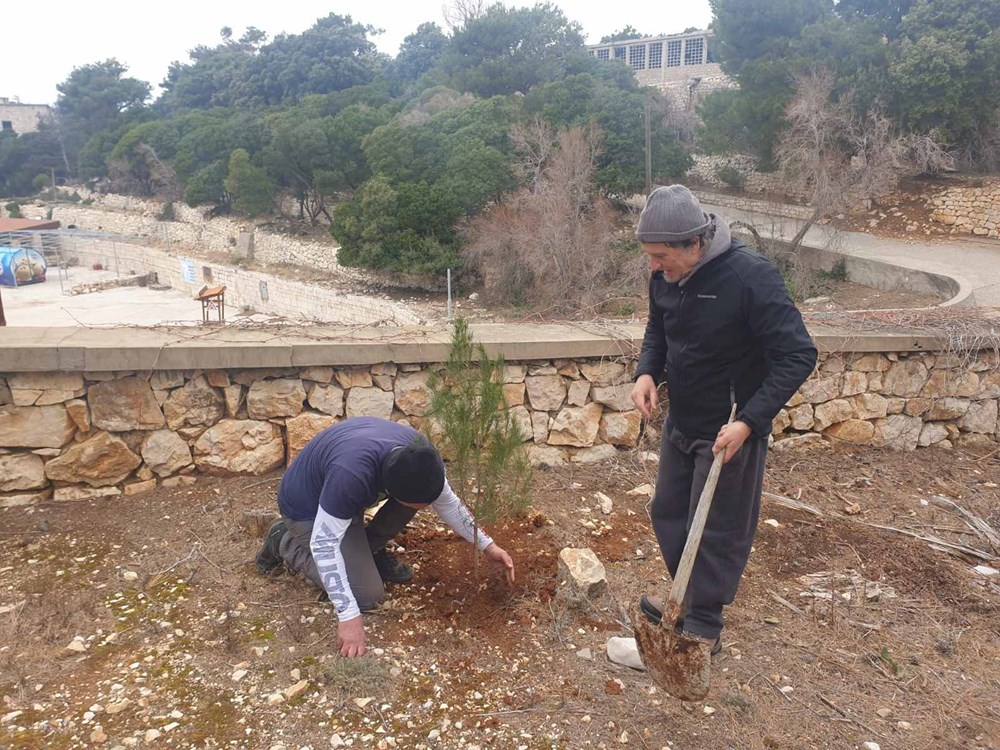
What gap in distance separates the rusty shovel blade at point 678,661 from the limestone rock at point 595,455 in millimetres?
2012

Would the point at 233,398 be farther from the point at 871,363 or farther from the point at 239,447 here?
the point at 871,363

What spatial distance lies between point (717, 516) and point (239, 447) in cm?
253

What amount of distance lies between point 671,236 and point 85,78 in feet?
186

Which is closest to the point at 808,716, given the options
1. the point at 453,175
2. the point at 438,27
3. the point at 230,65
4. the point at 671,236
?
the point at 671,236

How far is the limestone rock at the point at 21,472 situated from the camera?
3494 mm

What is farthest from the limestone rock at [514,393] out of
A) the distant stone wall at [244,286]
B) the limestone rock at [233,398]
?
the distant stone wall at [244,286]

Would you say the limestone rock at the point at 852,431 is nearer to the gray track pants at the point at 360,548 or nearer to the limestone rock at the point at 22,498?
the gray track pants at the point at 360,548

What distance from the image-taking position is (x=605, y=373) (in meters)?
4.20

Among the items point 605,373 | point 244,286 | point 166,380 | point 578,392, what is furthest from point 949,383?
point 244,286

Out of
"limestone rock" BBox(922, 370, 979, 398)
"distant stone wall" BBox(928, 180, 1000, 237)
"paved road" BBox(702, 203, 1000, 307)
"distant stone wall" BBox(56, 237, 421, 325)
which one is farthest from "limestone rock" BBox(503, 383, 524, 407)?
"distant stone wall" BBox(928, 180, 1000, 237)

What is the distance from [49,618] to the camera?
265 centimetres

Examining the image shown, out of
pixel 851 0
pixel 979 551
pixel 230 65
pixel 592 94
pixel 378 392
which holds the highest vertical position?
pixel 230 65

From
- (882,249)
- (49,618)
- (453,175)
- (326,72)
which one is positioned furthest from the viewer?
(326,72)

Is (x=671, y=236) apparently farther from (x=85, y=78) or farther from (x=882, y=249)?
(x=85, y=78)
